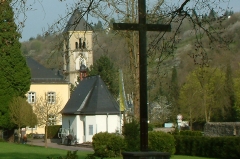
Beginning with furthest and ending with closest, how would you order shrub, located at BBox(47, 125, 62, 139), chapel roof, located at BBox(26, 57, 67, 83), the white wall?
chapel roof, located at BBox(26, 57, 67, 83), shrub, located at BBox(47, 125, 62, 139), the white wall

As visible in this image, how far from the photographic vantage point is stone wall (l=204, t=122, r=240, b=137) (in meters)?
34.8

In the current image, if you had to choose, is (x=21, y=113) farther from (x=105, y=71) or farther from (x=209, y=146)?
(x=105, y=71)

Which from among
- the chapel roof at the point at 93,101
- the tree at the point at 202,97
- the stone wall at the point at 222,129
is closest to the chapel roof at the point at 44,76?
the chapel roof at the point at 93,101

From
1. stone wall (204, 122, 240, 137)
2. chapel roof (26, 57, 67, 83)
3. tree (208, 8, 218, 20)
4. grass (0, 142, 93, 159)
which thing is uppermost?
chapel roof (26, 57, 67, 83)

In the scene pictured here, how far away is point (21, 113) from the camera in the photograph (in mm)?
45844

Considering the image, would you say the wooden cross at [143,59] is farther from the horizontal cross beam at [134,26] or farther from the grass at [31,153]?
the grass at [31,153]

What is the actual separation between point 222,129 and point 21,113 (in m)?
18.3

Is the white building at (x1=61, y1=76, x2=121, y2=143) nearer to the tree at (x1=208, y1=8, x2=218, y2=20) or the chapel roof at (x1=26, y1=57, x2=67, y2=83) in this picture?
the chapel roof at (x1=26, y1=57, x2=67, y2=83)

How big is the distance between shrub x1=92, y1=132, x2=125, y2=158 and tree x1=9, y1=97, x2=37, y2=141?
1577 cm

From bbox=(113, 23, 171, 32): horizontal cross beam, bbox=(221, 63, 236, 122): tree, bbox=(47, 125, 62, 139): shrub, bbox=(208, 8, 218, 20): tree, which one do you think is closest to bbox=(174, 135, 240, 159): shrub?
bbox=(208, 8, 218, 20): tree

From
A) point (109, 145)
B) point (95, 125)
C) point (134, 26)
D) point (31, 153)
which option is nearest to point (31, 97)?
point (95, 125)

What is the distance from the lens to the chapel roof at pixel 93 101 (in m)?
49.7

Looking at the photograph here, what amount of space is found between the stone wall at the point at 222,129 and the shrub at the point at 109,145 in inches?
324

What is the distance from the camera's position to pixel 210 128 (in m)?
37.3
